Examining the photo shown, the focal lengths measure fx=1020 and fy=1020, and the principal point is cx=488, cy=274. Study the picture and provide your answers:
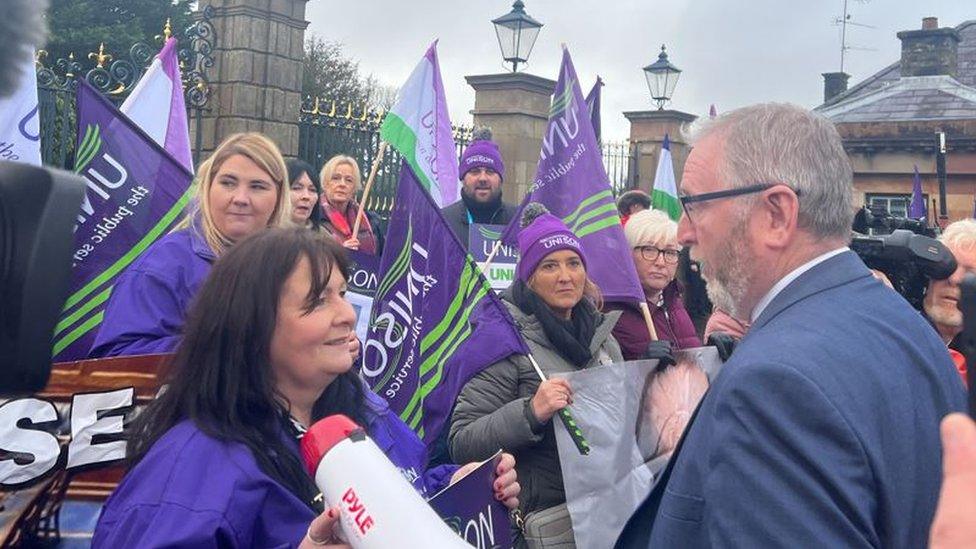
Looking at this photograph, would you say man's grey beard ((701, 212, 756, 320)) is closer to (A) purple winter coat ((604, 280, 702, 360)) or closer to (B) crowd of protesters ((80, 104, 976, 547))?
(B) crowd of protesters ((80, 104, 976, 547))

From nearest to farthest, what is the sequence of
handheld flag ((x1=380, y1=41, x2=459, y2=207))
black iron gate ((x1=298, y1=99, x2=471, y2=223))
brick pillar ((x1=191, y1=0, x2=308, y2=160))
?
handheld flag ((x1=380, y1=41, x2=459, y2=207))
brick pillar ((x1=191, y1=0, x2=308, y2=160))
black iron gate ((x1=298, y1=99, x2=471, y2=223))

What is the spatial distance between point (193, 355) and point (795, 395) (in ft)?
4.64

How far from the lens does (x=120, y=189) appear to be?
4.66 metres

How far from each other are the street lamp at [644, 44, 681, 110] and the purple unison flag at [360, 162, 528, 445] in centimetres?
1100

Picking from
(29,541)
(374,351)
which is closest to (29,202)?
(29,541)

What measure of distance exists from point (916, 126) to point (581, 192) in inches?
645

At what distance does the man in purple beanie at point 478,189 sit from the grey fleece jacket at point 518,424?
328cm

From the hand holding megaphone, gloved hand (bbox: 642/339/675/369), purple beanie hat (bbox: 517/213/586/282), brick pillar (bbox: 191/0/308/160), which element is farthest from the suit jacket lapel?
brick pillar (bbox: 191/0/308/160)

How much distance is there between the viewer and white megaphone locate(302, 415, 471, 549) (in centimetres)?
171

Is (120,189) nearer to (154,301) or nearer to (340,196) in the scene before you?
(154,301)

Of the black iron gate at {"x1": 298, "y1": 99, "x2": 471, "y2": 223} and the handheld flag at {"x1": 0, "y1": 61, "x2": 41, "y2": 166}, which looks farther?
the black iron gate at {"x1": 298, "y1": 99, "x2": 471, "y2": 223}

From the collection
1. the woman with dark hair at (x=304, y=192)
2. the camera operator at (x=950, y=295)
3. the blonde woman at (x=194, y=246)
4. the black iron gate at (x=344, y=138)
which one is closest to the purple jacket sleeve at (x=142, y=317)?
the blonde woman at (x=194, y=246)

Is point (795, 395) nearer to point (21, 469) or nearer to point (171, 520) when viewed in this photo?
point (171, 520)

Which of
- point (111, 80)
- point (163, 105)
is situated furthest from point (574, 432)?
point (111, 80)
